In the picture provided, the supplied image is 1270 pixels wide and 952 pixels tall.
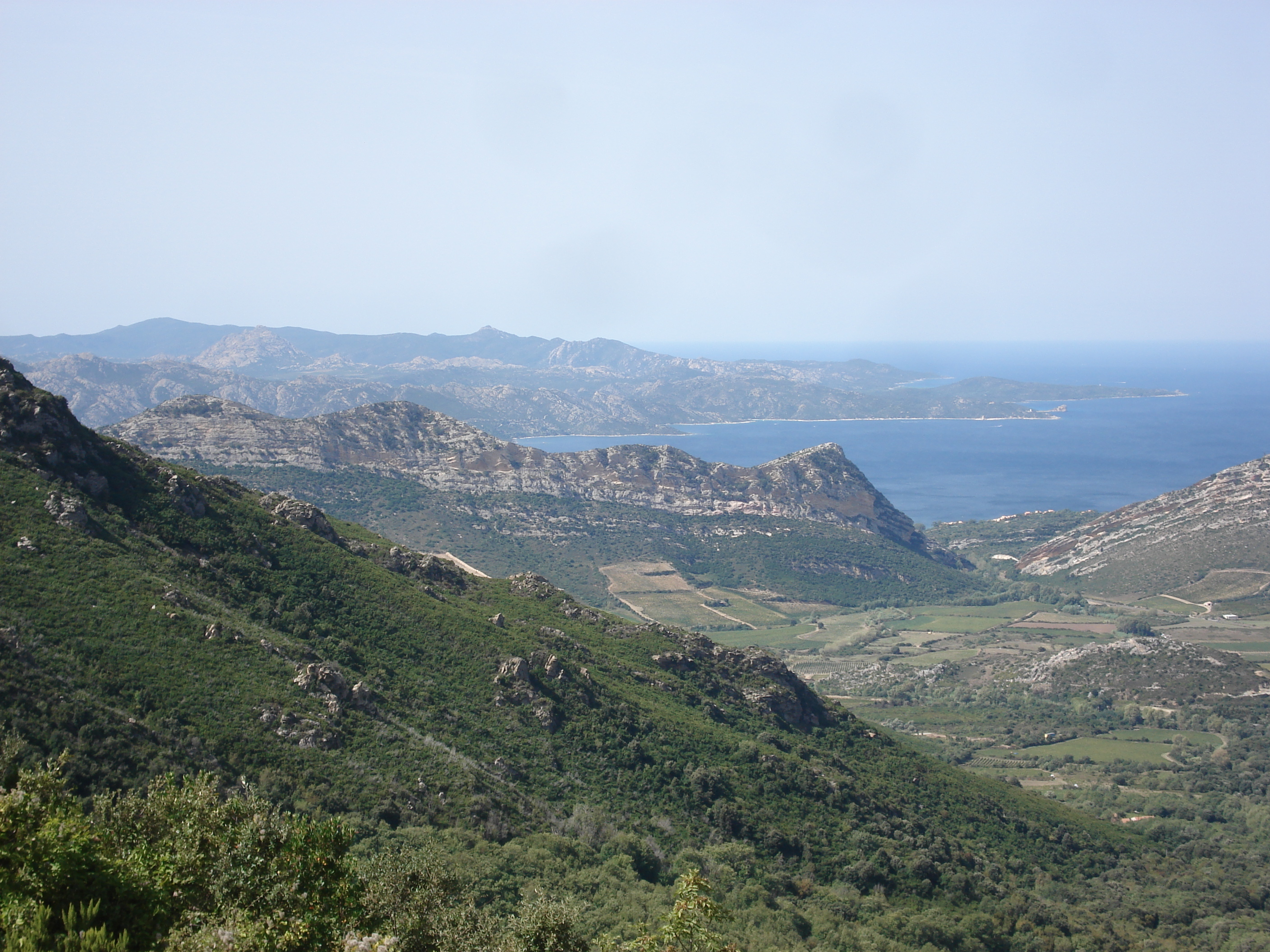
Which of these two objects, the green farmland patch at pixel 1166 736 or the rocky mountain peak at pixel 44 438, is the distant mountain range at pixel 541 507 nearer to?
the green farmland patch at pixel 1166 736

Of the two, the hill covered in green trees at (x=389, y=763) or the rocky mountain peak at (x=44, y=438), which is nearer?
the hill covered in green trees at (x=389, y=763)

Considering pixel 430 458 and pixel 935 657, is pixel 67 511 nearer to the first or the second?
pixel 935 657

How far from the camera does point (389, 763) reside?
44.2 metres

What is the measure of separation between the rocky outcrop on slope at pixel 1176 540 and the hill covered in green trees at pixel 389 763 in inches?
4298

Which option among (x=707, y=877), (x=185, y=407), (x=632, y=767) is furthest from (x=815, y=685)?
(x=185, y=407)

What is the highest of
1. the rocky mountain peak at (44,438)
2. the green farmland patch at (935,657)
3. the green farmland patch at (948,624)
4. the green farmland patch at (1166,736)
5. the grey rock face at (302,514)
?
the rocky mountain peak at (44,438)

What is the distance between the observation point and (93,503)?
2053 inches

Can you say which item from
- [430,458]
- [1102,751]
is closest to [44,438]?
[1102,751]

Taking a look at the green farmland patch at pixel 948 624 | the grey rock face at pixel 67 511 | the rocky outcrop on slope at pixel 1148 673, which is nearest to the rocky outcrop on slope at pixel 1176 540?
the green farmland patch at pixel 948 624

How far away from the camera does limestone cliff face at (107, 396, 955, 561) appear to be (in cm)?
16762

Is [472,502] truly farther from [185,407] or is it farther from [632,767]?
[632,767]

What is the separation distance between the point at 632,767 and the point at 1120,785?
57.7 m

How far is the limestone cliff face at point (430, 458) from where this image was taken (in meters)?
168

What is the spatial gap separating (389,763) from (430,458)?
148 m
